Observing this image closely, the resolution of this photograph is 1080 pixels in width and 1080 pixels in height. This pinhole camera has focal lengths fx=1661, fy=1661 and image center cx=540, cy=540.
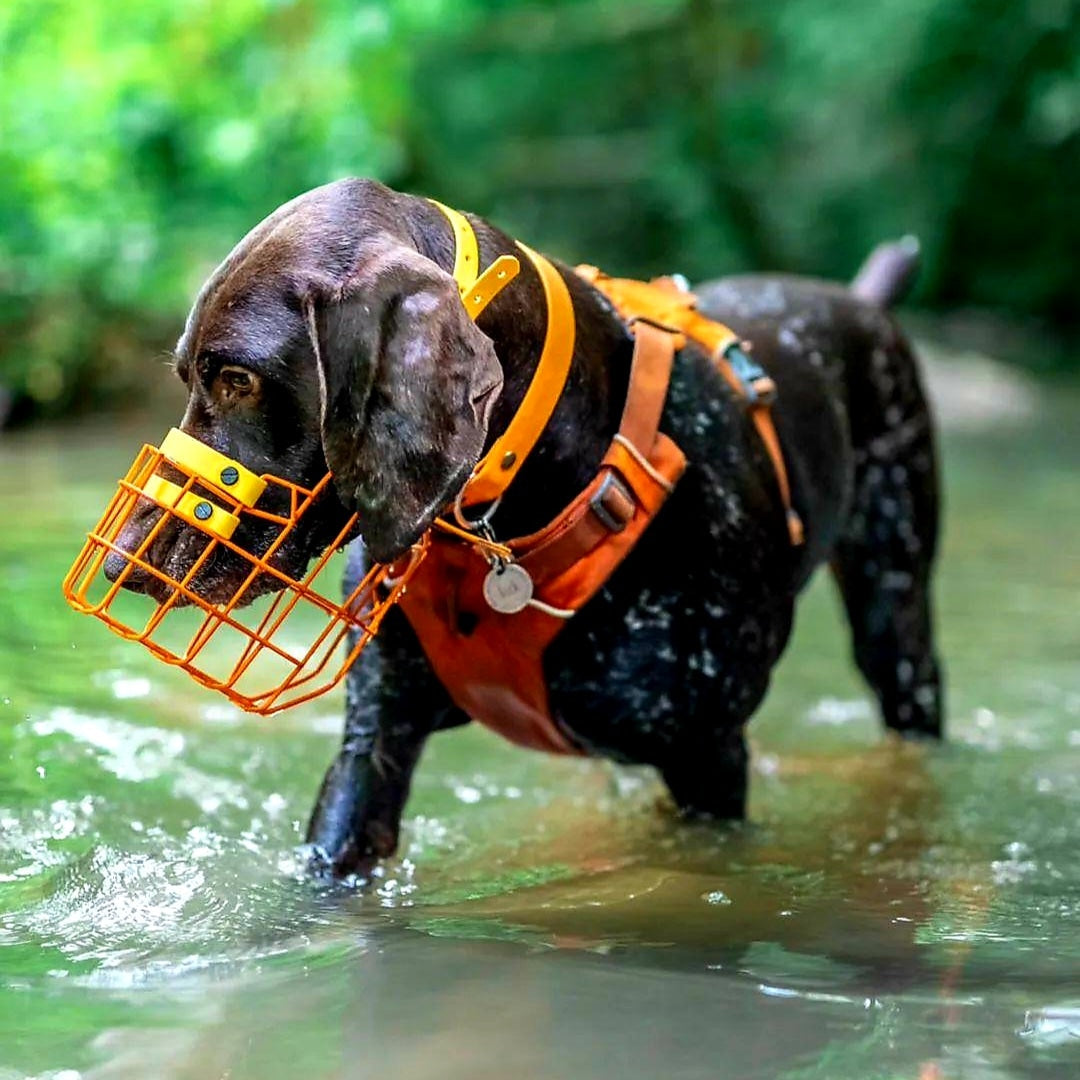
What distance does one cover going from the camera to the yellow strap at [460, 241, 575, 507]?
8.31 feet

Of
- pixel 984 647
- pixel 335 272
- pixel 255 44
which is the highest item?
pixel 255 44

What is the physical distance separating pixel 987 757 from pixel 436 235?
2399 mm

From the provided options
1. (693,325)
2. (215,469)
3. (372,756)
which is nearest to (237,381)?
(215,469)

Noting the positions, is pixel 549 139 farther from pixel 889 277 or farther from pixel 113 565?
pixel 113 565

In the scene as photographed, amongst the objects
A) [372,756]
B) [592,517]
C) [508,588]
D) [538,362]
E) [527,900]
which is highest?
[538,362]

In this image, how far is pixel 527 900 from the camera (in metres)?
2.69

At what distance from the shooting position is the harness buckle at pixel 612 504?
270 cm

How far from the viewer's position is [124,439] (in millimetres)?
9805

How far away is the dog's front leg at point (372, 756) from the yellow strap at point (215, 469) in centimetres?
67

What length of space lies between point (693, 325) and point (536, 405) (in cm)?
A: 69

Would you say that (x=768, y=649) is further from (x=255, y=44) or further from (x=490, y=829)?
(x=255, y=44)

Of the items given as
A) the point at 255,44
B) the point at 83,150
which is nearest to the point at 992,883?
the point at 83,150

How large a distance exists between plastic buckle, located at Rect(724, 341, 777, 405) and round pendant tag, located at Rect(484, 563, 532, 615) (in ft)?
2.31

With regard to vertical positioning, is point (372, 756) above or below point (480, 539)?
below
